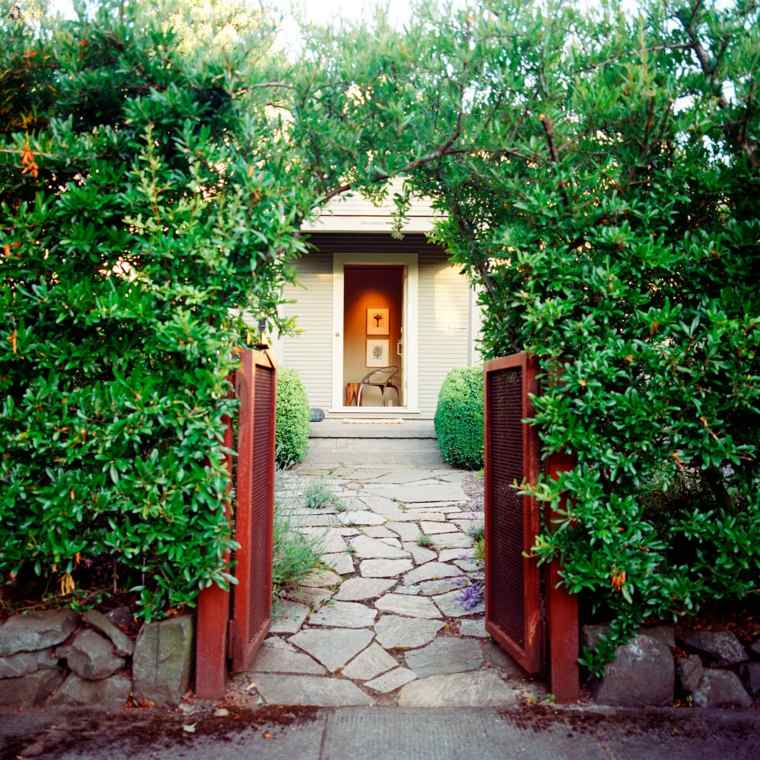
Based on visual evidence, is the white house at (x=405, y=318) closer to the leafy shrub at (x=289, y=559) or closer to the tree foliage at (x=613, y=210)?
the leafy shrub at (x=289, y=559)

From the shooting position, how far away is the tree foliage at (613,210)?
254 centimetres

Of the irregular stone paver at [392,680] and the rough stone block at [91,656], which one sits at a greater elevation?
the rough stone block at [91,656]

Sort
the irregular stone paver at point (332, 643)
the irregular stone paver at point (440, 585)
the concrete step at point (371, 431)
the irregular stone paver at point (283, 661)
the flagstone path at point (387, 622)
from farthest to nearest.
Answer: the concrete step at point (371, 431) → the irregular stone paver at point (440, 585) → the irregular stone paver at point (332, 643) → the irregular stone paver at point (283, 661) → the flagstone path at point (387, 622)

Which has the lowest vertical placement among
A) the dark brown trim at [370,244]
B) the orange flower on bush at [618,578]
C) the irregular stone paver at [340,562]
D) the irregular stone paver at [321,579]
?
the irregular stone paver at [321,579]

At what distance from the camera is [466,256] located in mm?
3371

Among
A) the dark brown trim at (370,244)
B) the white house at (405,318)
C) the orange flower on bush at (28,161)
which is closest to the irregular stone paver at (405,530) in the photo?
the orange flower on bush at (28,161)

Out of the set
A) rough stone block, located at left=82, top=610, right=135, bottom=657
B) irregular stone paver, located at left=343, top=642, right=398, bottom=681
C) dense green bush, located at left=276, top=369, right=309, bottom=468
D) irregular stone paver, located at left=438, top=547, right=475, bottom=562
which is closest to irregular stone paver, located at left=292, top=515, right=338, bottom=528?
irregular stone paver, located at left=438, top=547, right=475, bottom=562

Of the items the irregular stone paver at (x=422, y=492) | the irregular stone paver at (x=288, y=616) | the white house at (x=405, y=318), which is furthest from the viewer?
the white house at (x=405, y=318)

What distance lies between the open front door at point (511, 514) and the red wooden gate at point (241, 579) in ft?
3.69

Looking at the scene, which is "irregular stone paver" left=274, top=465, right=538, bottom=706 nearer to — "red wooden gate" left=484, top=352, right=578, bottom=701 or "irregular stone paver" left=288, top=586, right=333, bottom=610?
"irregular stone paver" left=288, top=586, right=333, bottom=610

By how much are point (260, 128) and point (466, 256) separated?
1199mm

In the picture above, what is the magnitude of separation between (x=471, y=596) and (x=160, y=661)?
6.40 ft

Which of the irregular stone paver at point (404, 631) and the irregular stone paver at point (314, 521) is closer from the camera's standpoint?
the irregular stone paver at point (404, 631)

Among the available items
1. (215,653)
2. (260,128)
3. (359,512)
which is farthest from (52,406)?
(359,512)
